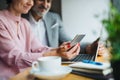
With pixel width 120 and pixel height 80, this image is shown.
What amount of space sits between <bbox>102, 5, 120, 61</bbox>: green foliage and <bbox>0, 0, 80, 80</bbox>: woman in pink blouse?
68cm

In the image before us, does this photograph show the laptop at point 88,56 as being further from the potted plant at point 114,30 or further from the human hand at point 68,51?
the potted plant at point 114,30

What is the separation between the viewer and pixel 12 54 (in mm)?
1521

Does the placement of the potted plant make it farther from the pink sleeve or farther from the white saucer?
the pink sleeve

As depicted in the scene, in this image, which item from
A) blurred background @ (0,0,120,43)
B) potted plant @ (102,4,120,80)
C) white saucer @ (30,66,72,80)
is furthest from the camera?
blurred background @ (0,0,120,43)

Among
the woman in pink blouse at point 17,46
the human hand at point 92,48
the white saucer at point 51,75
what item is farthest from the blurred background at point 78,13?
the white saucer at point 51,75

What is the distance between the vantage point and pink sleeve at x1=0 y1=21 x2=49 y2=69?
148 cm

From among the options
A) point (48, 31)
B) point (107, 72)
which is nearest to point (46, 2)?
point (48, 31)

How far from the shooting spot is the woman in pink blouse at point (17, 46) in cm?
147

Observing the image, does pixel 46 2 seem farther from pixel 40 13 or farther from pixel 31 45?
pixel 31 45

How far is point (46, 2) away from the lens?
221cm

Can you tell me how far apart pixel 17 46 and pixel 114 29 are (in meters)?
1.03

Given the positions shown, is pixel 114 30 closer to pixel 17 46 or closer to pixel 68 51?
pixel 68 51

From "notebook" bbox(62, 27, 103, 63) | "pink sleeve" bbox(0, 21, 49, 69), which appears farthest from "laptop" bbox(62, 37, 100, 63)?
"pink sleeve" bbox(0, 21, 49, 69)

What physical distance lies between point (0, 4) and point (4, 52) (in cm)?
88
